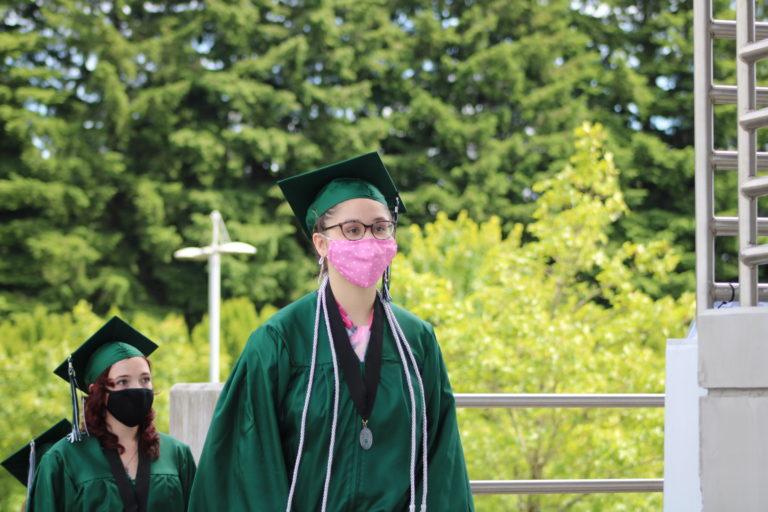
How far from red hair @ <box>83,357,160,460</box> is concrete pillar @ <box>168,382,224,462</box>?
0.46m

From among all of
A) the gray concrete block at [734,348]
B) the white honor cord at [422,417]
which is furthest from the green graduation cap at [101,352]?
the gray concrete block at [734,348]

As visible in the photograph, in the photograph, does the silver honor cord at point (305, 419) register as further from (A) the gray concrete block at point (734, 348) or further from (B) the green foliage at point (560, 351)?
(B) the green foliage at point (560, 351)

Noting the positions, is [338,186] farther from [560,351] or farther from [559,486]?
[560,351]

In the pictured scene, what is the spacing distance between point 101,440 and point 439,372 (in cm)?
187

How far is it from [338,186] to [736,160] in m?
1.34

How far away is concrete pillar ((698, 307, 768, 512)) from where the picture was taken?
2928mm

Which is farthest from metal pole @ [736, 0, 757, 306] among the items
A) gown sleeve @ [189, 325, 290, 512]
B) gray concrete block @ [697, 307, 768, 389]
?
gown sleeve @ [189, 325, 290, 512]

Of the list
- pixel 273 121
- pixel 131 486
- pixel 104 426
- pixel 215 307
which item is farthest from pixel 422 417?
pixel 273 121

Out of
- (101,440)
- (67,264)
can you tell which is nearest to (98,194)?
(67,264)

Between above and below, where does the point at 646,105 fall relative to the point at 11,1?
below

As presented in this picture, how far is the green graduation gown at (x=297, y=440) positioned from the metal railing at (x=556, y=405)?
226cm

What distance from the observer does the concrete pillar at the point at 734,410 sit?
9.61ft

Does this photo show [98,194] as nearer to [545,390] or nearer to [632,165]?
[632,165]

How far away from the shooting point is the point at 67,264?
27.7 meters
